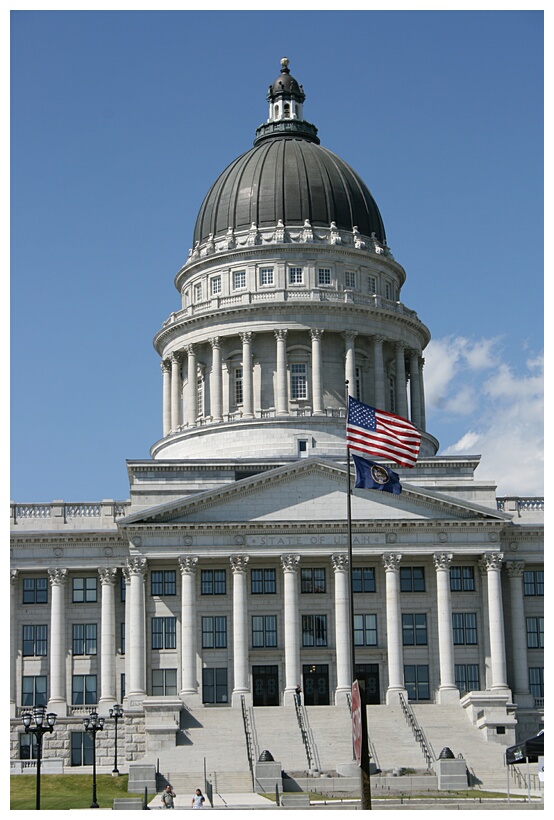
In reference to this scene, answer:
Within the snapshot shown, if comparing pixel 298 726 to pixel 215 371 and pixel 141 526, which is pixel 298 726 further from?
pixel 215 371

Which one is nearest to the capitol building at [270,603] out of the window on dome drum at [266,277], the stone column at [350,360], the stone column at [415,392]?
the stone column at [350,360]

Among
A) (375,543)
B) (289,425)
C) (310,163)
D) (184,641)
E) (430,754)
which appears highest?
(310,163)

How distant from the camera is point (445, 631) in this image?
84.3 metres

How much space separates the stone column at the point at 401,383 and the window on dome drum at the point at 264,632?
23331mm

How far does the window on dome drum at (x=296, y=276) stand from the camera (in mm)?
104688

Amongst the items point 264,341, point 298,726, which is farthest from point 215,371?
point 298,726

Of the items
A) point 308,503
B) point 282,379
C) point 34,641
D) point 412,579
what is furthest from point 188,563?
point 282,379

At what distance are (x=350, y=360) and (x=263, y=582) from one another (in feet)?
67.2

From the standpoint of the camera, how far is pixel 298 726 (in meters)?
77.4

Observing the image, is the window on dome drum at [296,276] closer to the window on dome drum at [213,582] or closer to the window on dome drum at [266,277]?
the window on dome drum at [266,277]

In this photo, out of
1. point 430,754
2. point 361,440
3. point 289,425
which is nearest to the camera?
point 361,440

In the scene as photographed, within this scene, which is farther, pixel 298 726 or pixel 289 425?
pixel 289 425

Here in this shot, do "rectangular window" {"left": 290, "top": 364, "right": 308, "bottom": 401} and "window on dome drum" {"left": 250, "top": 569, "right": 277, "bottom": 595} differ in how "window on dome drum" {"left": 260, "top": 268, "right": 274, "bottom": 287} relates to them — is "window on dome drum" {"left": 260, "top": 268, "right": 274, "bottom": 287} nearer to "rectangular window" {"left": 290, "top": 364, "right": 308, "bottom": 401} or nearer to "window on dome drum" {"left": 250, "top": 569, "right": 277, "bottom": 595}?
"rectangular window" {"left": 290, "top": 364, "right": 308, "bottom": 401}

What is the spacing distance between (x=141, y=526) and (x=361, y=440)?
2614 centimetres
